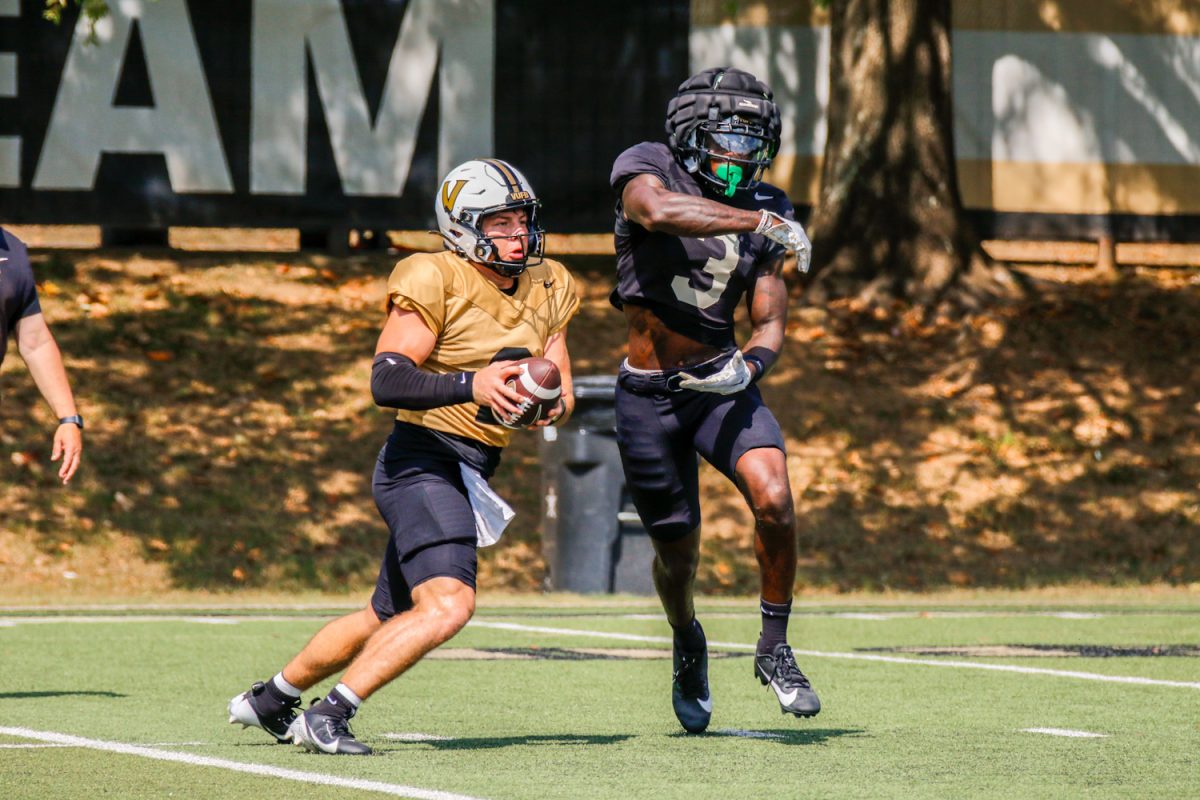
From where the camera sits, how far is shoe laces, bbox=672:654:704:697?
26.6ft

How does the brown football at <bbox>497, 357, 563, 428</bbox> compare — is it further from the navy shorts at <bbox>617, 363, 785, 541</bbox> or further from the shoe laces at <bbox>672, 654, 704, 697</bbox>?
the shoe laces at <bbox>672, 654, 704, 697</bbox>

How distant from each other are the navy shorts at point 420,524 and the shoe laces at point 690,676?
1.27 meters

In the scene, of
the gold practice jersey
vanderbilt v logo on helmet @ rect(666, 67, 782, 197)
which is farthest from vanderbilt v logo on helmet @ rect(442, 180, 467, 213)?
vanderbilt v logo on helmet @ rect(666, 67, 782, 197)

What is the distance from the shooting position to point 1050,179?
22.7 metres

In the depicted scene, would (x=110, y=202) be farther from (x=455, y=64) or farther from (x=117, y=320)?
(x=455, y=64)

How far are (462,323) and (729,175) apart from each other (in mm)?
1368

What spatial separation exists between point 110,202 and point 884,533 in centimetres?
860

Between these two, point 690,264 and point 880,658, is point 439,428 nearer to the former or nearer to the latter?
point 690,264

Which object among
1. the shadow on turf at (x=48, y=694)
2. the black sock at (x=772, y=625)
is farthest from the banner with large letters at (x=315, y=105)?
the black sock at (x=772, y=625)

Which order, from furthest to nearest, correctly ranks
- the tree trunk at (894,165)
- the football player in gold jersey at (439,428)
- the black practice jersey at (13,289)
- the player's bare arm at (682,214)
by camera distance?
the tree trunk at (894,165) < the black practice jersey at (13,289) < the player's bare arm at (682,214) < the football player in gold jersey at (439,428)

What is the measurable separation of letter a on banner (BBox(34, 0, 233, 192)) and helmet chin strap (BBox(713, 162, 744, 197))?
14.1 metres

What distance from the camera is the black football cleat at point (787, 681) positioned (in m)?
7.54

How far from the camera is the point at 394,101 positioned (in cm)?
2161

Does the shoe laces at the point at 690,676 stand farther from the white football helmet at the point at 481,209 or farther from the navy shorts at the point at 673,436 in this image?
the white football helmet at the point at 481,209
